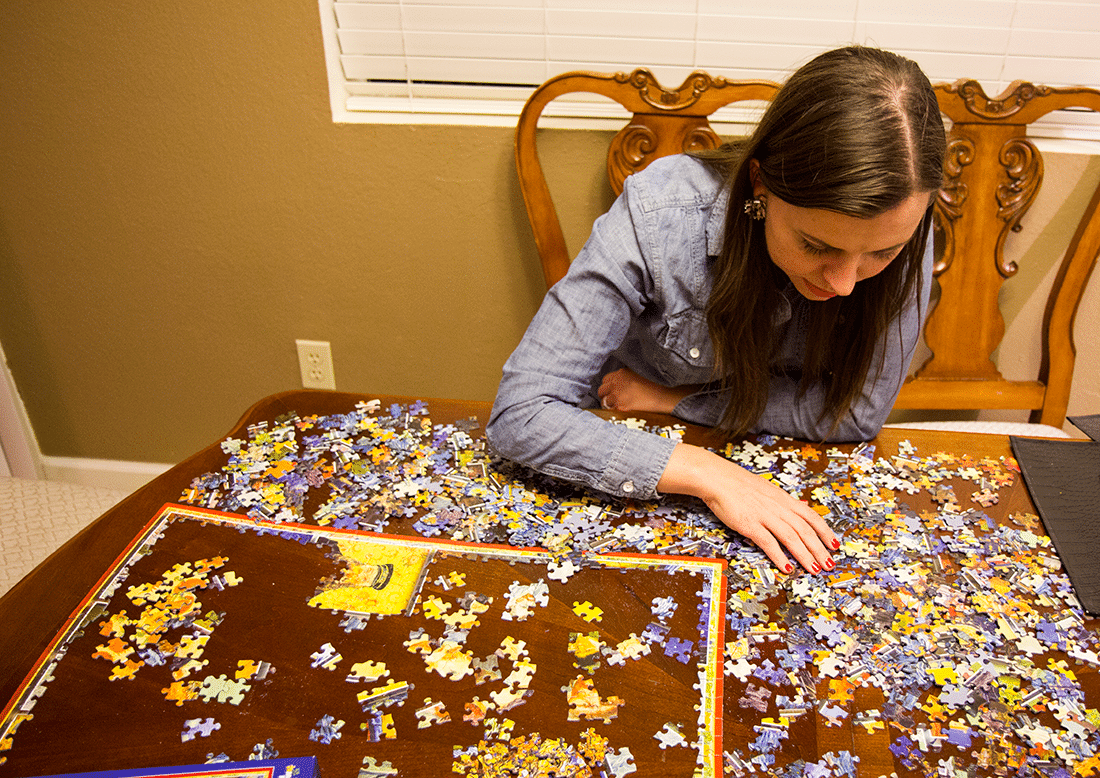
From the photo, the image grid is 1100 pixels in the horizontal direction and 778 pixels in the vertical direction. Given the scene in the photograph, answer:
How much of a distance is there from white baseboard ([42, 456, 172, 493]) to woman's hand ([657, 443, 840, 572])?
2.27m

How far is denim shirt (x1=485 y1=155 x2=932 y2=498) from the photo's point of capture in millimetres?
1232

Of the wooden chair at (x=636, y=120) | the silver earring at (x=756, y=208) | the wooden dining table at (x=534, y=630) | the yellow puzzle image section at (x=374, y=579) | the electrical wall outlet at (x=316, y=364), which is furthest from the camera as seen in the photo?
the electrical wall outlet at (x=316, y=364)

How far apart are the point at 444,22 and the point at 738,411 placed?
54.1 inches

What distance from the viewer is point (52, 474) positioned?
2.81 metres

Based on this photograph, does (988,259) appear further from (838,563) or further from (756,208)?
(838,563)

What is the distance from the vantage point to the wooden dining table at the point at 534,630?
849 mm

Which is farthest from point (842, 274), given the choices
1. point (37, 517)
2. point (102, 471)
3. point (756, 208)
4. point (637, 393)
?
point (102, 471)

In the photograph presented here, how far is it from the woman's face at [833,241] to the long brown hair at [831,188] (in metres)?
0.02

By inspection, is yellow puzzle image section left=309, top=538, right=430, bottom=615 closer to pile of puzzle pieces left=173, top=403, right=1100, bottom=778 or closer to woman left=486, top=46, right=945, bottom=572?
pile of puzzle pieces left=173, top=403, right=1100, bottom=778

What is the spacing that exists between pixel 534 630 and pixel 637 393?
2.10 ft

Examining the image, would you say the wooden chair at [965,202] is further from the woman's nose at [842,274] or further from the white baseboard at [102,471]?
the white baseboard at [102,471]

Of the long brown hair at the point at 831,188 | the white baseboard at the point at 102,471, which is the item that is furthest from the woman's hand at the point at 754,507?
the white baseboard at the point at 102,471

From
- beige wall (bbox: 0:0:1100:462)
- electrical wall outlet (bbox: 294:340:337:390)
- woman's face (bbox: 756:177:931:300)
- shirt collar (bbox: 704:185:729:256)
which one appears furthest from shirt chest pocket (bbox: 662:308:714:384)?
electrical wall outlet (bbox: 294:340:337:390)

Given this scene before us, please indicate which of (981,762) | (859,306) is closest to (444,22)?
(859,306)
